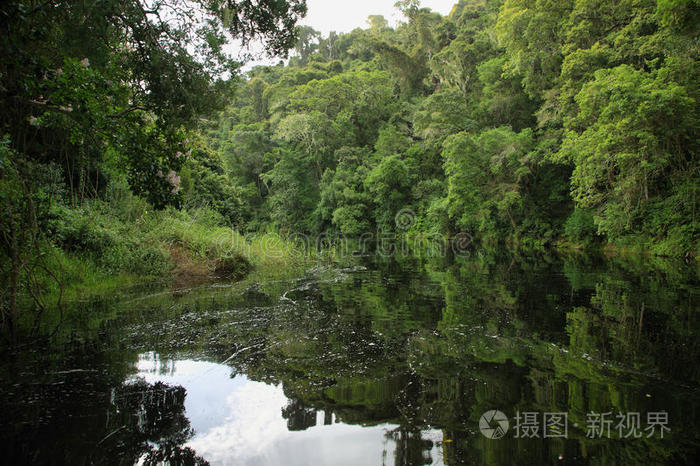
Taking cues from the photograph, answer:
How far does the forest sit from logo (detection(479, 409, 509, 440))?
12.6ft

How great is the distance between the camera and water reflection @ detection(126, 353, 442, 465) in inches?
81.9

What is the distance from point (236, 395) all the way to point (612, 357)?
10.5 feet

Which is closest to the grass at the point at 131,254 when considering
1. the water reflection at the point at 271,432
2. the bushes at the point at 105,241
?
the bushes at the point at 105,241

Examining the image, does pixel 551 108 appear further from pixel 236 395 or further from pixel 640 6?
pixel 236 395

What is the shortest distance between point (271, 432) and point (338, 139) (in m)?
32.9

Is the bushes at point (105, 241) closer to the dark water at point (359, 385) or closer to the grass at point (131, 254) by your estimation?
the grass at point (131, 254)

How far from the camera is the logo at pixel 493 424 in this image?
85.0 inches

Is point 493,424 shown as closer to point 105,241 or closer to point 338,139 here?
point 105,241

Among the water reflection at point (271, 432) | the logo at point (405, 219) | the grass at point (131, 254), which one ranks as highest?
the logo at point (405, 219)

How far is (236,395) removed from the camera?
2.80m

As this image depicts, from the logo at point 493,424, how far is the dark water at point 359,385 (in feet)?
0.06

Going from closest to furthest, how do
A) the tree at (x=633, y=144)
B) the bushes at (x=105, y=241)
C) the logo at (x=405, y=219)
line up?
the bushes at (x=105, y=241)
the tree at (x=633, y=144)
the logo at (x=405, y=219)

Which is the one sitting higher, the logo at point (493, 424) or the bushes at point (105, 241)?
the bushes at point (105, 241)

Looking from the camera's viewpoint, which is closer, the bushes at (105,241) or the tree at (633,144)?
the bushes at (105,241)
